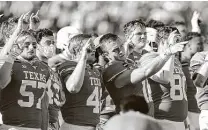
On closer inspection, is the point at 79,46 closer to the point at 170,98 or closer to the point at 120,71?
the point at 120,71

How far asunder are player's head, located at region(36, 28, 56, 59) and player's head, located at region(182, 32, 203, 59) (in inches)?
29.4

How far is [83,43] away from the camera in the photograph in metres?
2.68

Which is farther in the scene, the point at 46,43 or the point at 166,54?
the point at 46,43

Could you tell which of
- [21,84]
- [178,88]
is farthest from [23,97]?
[178,88]

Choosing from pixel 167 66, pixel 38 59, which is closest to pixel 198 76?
pixel 167 66

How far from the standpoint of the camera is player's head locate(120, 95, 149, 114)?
2.64m

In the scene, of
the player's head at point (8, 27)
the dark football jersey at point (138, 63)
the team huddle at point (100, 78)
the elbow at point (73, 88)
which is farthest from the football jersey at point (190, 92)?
the player's head at point (8, 27)

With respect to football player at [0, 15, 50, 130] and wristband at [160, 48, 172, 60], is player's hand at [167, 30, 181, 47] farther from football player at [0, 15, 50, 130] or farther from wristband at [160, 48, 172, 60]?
football player at [0, 15, 50, 130]

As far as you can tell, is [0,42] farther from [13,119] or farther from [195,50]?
[195,50]

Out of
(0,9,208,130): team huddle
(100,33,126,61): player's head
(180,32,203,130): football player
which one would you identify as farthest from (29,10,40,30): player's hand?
(180,32,203,130): football player

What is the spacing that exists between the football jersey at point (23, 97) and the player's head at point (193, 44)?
0.86m

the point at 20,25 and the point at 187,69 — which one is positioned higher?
the point at 20,25

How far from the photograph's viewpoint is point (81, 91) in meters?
2.61

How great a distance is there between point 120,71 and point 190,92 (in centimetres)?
48
